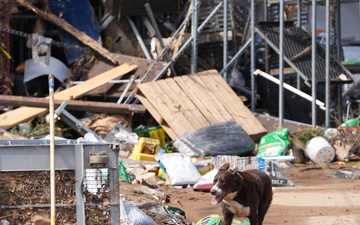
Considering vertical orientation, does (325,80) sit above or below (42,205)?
above

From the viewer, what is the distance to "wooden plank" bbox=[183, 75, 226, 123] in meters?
16.7

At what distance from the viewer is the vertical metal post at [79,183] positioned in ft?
20.4

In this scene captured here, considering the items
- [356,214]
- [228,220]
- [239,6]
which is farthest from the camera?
[239,6]

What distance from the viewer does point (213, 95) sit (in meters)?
17.4

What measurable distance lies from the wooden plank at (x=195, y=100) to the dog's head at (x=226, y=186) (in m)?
8.32

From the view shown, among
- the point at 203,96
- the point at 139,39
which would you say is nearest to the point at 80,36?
the point at 139,39

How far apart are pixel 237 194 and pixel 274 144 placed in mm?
7747

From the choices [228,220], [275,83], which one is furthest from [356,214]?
[275,83]

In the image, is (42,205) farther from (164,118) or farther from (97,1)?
(97,1)

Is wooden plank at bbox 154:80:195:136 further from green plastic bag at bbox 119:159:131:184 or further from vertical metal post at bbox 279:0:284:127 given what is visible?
green plastic bag at bbox 119:159:131:184

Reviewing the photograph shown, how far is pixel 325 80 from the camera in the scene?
1741cm

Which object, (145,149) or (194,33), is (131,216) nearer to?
(145,149)

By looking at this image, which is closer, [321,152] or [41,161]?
[41,161]

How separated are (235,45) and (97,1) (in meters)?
3.34
